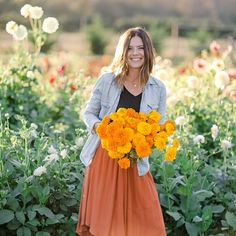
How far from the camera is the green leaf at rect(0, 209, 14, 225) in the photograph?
3.42 metres

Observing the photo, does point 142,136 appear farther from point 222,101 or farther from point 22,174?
point 222,101

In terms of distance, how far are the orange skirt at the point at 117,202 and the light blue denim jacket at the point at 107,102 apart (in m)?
0.04

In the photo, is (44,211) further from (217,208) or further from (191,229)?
(217,208)

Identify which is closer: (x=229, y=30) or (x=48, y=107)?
(x=48, y=107)

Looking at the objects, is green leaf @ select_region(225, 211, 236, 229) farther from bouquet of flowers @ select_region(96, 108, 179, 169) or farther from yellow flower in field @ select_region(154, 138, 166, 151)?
yellow flower in field @ select_region(154, 138, 166, 151)

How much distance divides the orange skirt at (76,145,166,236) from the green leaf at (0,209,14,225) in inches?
18.3

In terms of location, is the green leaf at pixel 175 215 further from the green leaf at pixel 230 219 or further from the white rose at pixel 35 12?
the white rose at pixel 35 12

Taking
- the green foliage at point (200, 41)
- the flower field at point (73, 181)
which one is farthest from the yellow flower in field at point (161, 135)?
the green foliage at point (200, 41)

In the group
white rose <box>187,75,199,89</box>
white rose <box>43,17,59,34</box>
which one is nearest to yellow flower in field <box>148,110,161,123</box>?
white rose <box>43,17,59,34</box>

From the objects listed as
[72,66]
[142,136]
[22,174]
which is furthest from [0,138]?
[72,66]

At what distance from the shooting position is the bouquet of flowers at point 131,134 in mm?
2875

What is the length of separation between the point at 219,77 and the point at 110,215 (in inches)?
86.5

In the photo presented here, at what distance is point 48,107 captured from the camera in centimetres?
563

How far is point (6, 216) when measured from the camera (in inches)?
135
